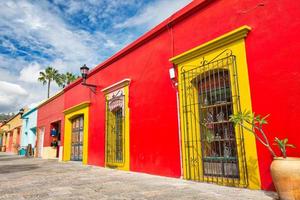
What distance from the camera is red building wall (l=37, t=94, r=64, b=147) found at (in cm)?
1305

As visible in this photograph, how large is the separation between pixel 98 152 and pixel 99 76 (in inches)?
113

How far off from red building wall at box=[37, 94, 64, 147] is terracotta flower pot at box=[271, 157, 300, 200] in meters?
10.9

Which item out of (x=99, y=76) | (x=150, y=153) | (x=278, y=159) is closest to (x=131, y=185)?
(x=150, y=153)

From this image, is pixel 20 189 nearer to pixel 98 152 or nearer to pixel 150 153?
pixel 150 153

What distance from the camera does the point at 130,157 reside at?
6.95 m

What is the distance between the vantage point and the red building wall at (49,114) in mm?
13047

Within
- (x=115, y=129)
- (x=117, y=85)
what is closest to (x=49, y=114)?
(x=115, y=129)

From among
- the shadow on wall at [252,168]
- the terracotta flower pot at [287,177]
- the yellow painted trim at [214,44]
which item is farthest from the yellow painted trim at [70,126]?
the terracotta flower pot at [287,177]

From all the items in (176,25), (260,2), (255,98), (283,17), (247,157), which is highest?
(176,25)

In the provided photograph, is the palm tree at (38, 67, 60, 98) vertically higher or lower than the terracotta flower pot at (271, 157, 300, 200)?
higher

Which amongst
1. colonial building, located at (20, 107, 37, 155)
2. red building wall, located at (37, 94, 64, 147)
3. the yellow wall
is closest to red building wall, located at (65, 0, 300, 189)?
red building wall, located at (37, 94, 64, 147)

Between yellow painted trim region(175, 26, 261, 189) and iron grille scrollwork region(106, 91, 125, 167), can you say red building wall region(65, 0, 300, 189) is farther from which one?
iron grille scrollwork region(106, 91, 125, 167)

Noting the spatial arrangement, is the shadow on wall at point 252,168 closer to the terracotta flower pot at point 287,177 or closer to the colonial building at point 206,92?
the colonial building at point 206,92

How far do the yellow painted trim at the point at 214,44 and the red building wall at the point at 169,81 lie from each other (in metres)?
0.15
